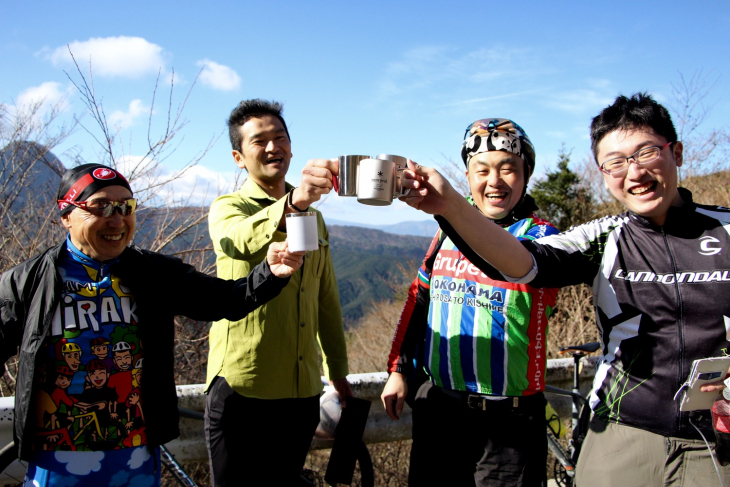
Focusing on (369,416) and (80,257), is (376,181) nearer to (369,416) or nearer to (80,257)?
(80,257)

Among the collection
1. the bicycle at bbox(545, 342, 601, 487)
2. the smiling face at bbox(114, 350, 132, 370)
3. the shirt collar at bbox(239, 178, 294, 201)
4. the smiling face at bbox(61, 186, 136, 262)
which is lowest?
the bicycle at bbox(545, 342, 601, 487)

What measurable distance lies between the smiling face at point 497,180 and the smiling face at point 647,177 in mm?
387

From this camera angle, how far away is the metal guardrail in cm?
252

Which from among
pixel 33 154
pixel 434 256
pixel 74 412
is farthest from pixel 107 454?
pixel 33 154

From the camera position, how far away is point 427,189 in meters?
1.68

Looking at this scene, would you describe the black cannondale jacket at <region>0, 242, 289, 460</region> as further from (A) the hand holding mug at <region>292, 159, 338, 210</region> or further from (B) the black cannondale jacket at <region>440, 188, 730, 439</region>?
(B) the black cannondale jacket at <region>440, 188, 730, 439</region>

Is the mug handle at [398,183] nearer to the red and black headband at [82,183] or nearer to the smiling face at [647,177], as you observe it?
the smiling face at [647,177]

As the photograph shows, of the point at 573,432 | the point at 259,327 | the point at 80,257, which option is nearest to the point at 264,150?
the point at 259,327

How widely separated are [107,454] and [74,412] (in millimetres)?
203

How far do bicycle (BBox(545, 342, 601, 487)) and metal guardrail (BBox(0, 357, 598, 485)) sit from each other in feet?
0.52

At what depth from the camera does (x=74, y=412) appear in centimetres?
199

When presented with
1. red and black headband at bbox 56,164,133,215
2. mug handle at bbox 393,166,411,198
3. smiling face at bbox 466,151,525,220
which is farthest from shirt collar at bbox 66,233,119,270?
A: smiling face at bbox 466,151,525,220

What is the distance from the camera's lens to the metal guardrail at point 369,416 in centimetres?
252

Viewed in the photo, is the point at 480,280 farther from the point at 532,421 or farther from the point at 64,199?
the point at 64,199
